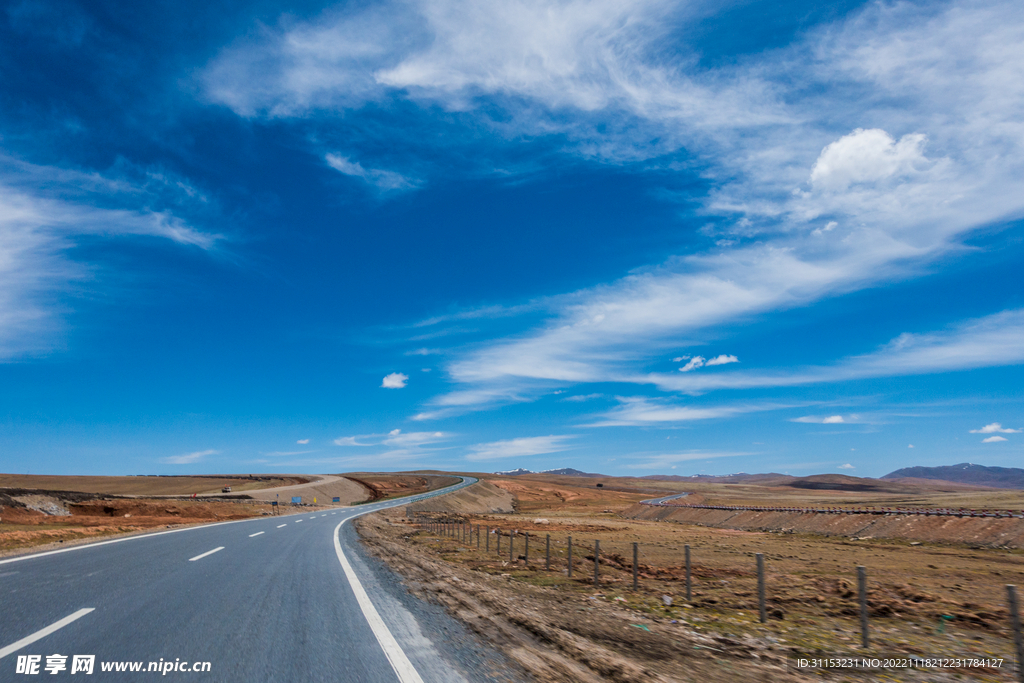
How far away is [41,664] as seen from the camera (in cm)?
554

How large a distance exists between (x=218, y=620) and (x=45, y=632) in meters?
1.87

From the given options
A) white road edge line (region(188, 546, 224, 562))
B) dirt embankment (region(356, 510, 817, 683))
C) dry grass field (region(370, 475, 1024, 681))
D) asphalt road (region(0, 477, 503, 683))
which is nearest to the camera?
asphalt road (region(0, 477, 503, 683))

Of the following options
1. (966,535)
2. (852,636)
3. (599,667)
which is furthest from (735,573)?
(966,535)

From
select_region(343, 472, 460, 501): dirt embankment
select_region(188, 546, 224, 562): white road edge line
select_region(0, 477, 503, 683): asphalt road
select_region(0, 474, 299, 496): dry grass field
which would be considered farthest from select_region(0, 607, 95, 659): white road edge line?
select_region(0, 474, 299, 496): dry grass field

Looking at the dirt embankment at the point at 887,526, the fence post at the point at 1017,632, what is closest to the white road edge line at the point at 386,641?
the fence post at the point at 1017,632

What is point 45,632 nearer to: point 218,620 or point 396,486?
point 218,620

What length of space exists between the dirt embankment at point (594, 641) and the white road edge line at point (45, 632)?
5089 millimetres

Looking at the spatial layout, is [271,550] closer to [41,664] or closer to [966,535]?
[41,664]

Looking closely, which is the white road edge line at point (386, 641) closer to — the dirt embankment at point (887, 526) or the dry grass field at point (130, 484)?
the dirt embankment at point (887, 526)

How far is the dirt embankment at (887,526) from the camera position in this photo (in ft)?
105

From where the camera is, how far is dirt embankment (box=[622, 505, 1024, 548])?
31906mm

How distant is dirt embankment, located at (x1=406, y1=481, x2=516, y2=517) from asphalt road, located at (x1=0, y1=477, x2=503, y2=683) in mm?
57722

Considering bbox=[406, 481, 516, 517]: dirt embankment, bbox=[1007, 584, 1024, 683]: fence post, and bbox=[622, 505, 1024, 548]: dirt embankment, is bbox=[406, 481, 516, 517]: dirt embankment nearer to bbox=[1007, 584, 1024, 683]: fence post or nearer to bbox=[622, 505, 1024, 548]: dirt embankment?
bbox=[622, 505, 1024, 548]: dirt embankment

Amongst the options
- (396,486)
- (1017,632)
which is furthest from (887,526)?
(396,486)
